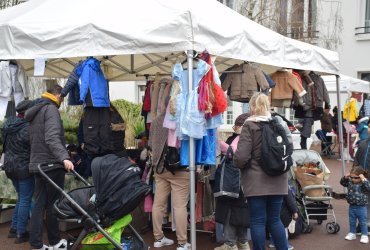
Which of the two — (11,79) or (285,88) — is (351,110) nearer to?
(285,88)

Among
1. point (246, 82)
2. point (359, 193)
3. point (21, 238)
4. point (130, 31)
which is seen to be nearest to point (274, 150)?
point (246, 82)

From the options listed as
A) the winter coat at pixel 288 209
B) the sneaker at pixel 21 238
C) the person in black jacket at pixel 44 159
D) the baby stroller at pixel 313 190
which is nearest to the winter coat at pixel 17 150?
the person in black jacket at pixel 44 159

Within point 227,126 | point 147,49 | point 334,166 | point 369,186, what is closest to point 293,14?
point 227,126

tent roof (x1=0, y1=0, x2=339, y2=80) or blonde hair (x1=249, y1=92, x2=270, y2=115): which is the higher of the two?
tent roof (x1=0, y1=0, x2=339, y2=80)

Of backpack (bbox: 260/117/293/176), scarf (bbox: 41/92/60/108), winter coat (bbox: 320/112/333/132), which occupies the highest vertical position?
scarf (bbox: 41/92/60/108)

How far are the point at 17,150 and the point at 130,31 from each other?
84.2 inches

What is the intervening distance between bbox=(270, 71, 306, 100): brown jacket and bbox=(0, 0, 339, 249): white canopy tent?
3.56 ft

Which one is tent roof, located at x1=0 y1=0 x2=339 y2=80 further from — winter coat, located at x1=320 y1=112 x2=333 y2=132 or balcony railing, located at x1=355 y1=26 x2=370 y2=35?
balcony railing, located at x1=355 y1=26 x2=370 y2=35

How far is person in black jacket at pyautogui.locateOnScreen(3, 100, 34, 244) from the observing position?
20.0 feet

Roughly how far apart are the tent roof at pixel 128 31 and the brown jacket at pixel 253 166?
1122mm

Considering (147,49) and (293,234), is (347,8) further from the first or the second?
(147,49)

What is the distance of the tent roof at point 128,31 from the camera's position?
543 centimetres

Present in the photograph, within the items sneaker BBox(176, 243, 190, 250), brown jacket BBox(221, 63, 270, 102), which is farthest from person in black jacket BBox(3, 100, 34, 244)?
brown jacket BBox(221, 63, 270, 102)

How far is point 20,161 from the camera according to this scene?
241 inches
